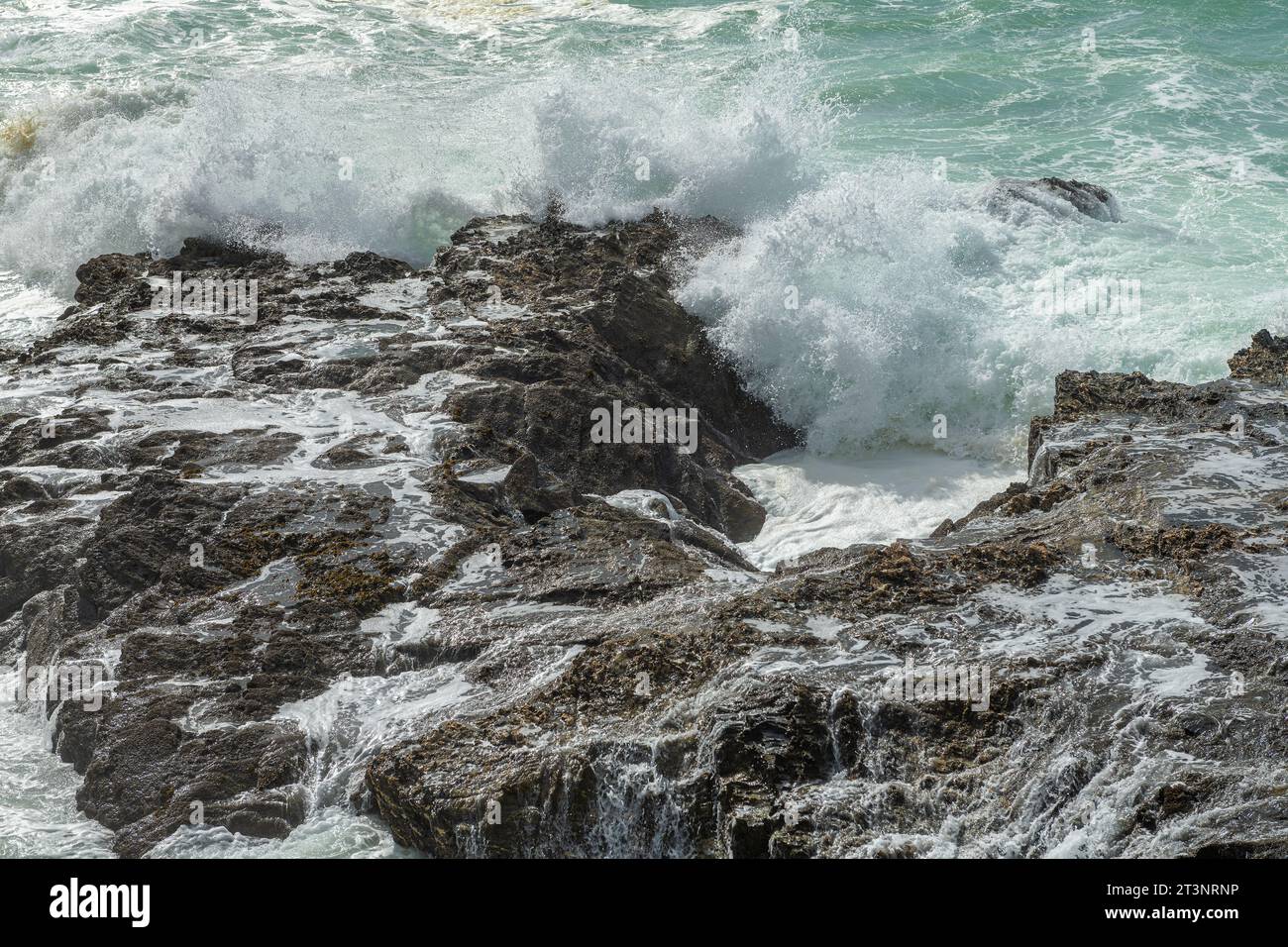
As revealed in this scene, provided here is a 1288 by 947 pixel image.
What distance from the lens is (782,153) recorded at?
42.5 ft

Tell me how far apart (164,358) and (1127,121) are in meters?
13.0

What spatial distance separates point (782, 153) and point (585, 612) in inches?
317

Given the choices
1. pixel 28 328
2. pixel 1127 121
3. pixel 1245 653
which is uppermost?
pixel 1127 121

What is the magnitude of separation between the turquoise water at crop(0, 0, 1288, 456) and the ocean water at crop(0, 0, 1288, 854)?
0.14 feet

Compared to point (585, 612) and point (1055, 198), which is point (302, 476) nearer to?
point (585, 612)

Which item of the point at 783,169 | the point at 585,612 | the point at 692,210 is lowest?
the point at 585,612

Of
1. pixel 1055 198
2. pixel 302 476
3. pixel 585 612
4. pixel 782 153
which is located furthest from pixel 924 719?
pixel 1055 198

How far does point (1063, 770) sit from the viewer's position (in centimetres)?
448

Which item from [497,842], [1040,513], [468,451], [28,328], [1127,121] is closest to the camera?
Result: [497,842]

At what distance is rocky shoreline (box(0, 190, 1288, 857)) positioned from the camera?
4645 millimetres

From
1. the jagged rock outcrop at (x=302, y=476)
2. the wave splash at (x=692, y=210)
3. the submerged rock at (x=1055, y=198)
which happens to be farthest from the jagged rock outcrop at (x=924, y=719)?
the submerged rock at (x=1055, y=198)

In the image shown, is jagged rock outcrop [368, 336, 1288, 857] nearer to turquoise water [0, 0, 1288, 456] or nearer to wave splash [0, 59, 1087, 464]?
wave splash [0, 59, 1087, 464]

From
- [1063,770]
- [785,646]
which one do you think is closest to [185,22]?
[785,646]

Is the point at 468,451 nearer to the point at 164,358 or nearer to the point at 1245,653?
the point at 164,358
